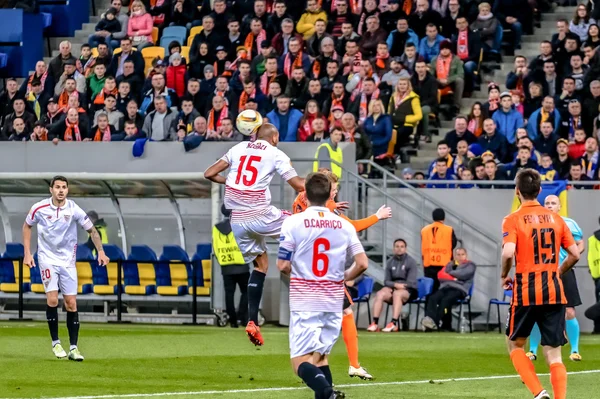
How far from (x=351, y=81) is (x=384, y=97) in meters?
0.74

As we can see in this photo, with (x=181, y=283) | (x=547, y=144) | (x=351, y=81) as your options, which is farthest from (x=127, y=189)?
(x=547, y=144)

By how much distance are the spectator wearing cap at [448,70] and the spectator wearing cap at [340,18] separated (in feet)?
7.93

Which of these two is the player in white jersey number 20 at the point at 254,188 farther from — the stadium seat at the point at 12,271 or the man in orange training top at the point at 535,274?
the stadium seat at the point at 12,271

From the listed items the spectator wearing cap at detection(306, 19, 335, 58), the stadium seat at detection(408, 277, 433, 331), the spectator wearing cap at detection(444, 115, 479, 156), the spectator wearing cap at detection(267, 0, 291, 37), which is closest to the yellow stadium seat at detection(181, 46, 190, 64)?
the spectator wearing cap at detection(267, 0, 291, 37)

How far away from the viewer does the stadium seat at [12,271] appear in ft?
74.9

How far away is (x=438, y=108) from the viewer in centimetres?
2372

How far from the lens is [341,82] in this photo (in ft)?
76.8

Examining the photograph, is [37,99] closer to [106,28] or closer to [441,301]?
[106,28]

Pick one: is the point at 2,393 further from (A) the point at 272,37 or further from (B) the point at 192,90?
(A) the point at 272,37

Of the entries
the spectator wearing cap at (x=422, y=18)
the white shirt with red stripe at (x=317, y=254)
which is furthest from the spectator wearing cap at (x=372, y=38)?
the white shirt with red stripe at (x=317, y=254)

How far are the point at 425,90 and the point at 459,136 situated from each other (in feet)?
5.17

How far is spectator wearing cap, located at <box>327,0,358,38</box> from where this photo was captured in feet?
83.6

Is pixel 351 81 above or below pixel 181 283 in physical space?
above

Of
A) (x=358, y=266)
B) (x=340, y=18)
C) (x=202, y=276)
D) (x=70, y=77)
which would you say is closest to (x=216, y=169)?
(x=358, y=266)
